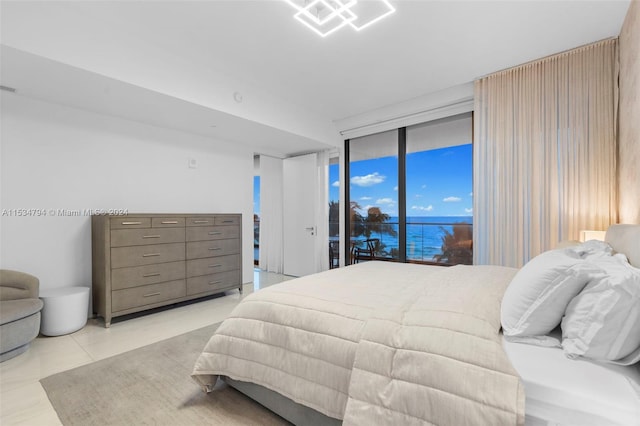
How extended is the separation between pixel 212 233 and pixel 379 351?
124 inches

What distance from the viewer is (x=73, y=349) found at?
2.40 meters

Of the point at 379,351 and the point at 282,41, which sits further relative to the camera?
the point at 282,41

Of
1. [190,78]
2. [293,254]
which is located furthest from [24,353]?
[293,254]

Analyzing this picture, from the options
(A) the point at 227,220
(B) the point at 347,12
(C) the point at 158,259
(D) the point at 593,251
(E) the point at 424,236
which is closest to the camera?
(D) the point at 593,251

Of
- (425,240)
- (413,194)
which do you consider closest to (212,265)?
(413,194)

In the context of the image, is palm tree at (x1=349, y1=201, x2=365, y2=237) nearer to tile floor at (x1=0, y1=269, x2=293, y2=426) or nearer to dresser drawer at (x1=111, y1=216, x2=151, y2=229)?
tile floor at (x1=0, y1=269, x2=293, y2=426)

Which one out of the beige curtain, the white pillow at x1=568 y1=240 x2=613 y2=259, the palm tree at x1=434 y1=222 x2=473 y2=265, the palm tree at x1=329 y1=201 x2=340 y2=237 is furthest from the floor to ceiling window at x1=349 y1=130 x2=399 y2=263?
the white pillow at x1=568 y1=240 x2=613 y2=259

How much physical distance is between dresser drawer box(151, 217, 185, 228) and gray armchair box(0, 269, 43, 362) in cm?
107

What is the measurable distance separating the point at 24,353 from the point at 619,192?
5.21m

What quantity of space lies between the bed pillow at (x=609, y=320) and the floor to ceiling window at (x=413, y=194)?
3.39 metres

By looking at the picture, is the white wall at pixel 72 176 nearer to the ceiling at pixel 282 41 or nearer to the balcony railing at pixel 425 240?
the ceiling at pixel 282 41

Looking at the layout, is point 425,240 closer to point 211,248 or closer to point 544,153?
point 544,153

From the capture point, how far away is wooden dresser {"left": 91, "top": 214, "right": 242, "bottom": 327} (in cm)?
294

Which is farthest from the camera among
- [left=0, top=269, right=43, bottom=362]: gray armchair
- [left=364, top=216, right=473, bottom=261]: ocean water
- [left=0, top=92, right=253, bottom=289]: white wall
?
[left=364, top=216, right=473, bottom=261]: ocean water
